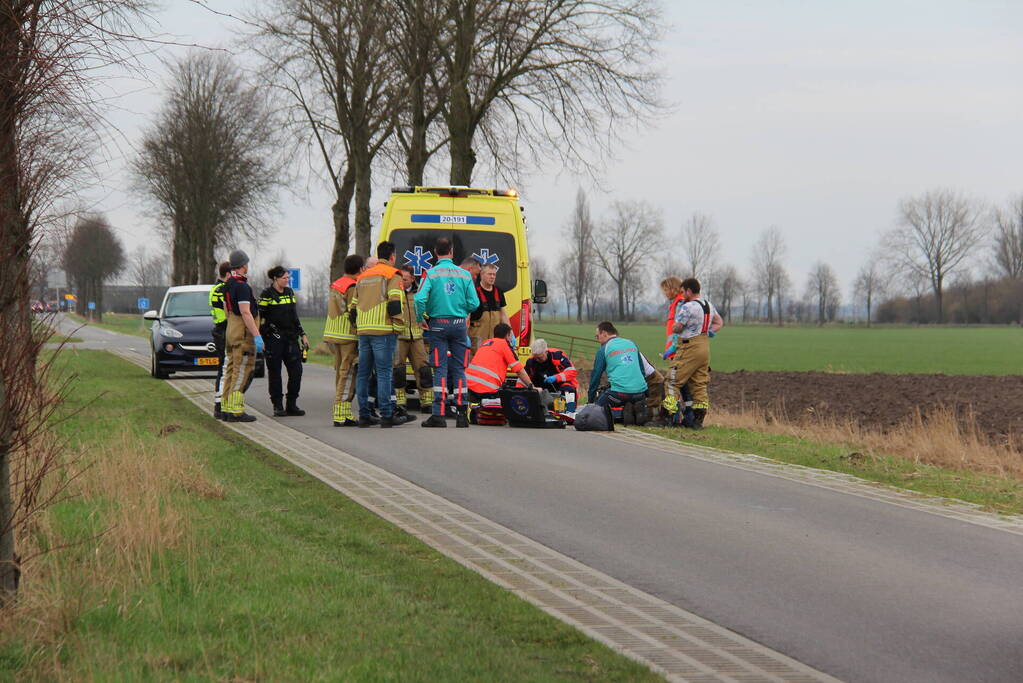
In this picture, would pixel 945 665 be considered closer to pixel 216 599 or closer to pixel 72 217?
pixel 216 599

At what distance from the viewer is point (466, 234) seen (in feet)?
54.7

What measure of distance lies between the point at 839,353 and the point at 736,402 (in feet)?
103

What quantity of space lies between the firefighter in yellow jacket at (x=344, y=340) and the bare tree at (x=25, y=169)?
29.6 feet

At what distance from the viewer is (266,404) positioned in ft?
56.8

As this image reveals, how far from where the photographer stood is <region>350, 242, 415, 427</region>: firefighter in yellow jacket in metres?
13.7

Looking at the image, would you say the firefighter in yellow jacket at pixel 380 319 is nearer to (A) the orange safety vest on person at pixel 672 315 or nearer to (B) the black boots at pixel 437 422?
(B) the black boots at pixel 437 422

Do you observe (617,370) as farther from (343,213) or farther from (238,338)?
(343,213)

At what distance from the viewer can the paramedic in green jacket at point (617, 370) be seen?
47.9ft

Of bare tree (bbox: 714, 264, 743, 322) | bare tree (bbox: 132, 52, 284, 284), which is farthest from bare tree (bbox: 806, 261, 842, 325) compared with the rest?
bare tree (bbox: 132, 52, 284, 284)

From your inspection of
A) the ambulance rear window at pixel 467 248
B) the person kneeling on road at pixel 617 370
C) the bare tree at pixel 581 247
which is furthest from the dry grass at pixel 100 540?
the bare tree at pixel 581 247

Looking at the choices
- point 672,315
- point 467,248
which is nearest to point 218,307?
point 467,248

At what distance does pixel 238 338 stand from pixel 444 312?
2446 mm

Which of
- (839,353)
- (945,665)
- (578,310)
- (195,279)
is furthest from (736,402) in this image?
(578,310)

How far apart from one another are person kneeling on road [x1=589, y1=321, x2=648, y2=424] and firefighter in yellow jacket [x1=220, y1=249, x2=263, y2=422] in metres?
4.02
